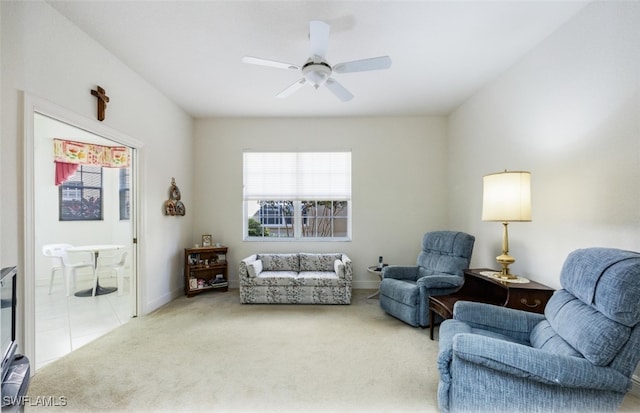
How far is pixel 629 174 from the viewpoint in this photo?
6.00ft

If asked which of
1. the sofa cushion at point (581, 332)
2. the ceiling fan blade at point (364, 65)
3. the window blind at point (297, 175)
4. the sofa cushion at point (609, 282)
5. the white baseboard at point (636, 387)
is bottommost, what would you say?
the white baseboard at point (636, 387)

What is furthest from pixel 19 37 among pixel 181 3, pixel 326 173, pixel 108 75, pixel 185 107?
pixel 326 173

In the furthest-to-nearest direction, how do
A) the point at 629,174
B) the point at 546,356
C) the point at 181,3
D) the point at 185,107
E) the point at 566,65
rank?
the point at 185,107 → the point at 566,65 → the point at 181,3 → the point at 629,174 → the point at 546,356

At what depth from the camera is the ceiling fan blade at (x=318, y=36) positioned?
1.90 meters

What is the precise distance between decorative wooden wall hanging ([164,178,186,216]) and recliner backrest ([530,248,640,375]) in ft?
13.7

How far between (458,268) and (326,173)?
2.49m

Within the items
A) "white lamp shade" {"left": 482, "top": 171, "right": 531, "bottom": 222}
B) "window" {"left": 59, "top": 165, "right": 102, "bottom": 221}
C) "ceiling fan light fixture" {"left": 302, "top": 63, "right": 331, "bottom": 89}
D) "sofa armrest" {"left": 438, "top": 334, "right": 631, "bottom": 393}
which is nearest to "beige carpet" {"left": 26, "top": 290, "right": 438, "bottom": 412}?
"sofa armrest" {"left": 438, "top": 334, "right": 631, "bottom": 393}

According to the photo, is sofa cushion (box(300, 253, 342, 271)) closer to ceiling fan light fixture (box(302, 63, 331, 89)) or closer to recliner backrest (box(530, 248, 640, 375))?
ceiling fan light fixture (box(302, 63, 331, 89))

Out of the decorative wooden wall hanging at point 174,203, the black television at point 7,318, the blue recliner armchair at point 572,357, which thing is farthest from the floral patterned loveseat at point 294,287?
the black television at point 7,318

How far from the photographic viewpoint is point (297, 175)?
4.64 metres

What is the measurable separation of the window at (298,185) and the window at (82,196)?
3.14 metres

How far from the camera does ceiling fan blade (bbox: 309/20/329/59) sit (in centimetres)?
190

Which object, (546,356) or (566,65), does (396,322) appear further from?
(566,65)

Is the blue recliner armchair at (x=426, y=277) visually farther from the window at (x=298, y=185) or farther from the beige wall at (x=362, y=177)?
the window at (x=298, y=185)
